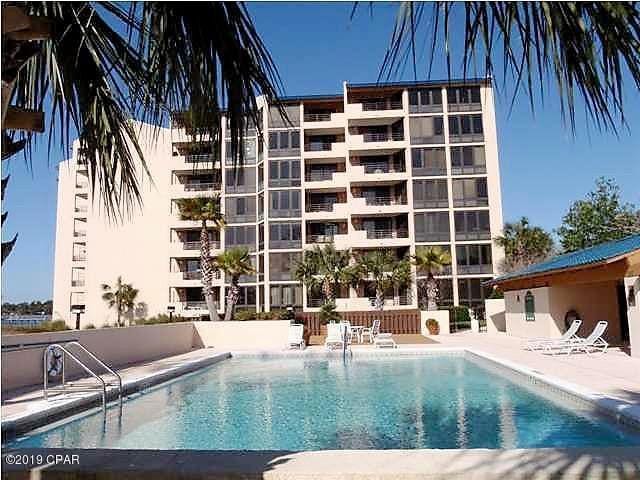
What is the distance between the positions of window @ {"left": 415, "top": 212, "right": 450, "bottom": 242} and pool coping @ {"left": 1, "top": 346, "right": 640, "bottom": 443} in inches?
848

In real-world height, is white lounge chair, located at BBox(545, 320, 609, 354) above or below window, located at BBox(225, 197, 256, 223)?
below

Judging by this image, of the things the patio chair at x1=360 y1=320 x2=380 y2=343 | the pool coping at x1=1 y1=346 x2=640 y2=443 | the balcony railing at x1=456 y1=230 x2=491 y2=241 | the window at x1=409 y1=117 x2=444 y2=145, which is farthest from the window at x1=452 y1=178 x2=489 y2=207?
the pool coping at x1=1 y1=346 x2=640 y2=443

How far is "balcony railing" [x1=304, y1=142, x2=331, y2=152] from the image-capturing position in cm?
4216

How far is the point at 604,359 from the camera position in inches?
526

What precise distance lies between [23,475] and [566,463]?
4161 mm

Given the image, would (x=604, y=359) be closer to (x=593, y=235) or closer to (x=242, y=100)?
(x=242, y=100)

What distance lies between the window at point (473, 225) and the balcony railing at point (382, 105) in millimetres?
9684

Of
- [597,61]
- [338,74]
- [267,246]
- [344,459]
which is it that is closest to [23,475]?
[344,459]

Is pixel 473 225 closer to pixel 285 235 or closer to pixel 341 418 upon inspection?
pixel 285 235

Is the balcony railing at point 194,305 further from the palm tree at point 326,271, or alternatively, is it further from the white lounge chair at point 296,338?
the white lounge chair at point 296,338

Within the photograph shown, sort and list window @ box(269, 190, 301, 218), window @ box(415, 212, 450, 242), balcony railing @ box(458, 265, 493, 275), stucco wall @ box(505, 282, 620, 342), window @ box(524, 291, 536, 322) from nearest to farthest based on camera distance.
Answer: stucco wall @ box(505, 282, 620, 342) < window @ box(524, 291, 536, 322) < balcony railing @ box(458, 265, 493, 275) < window @ box(415, 212, 450, 242) < window @ box(269, 190, 301, 218)

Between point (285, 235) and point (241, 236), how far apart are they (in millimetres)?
4068

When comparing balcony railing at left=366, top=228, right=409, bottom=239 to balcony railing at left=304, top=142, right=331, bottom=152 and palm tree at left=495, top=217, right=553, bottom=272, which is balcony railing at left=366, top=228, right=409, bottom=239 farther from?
balcony railing at left=304, top=142, right=331, bottom=152

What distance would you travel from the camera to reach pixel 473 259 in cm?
3900
